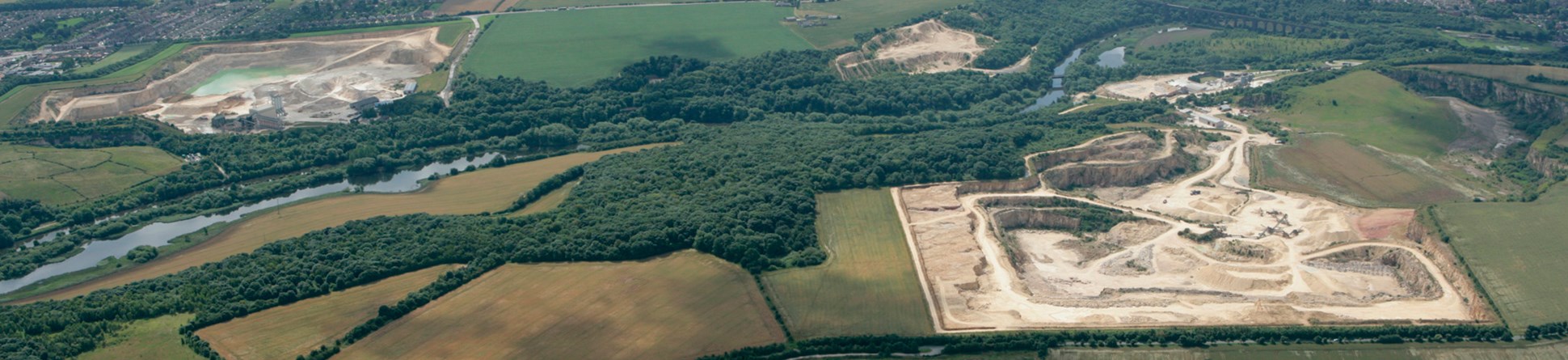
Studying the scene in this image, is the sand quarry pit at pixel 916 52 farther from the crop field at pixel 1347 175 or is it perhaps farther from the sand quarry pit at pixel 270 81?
the sand quarry pit at pixel 270 81

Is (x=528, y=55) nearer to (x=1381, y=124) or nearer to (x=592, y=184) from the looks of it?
(x=592, y=184)

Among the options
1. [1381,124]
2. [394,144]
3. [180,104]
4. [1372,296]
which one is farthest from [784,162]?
[180,104]

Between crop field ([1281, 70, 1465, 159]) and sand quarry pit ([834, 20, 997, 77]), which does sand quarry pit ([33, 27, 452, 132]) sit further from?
crop field ([1281, 70, 1465, 159])

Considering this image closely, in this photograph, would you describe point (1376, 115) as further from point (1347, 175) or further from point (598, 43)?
point (598, 43)

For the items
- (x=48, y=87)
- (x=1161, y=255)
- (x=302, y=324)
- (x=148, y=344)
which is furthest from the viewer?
(x=48, y=87)

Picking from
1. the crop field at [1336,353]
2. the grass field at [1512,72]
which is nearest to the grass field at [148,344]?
the crop field at [1336,353]

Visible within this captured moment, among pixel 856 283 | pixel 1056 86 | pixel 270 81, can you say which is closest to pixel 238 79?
pixel 270 81
